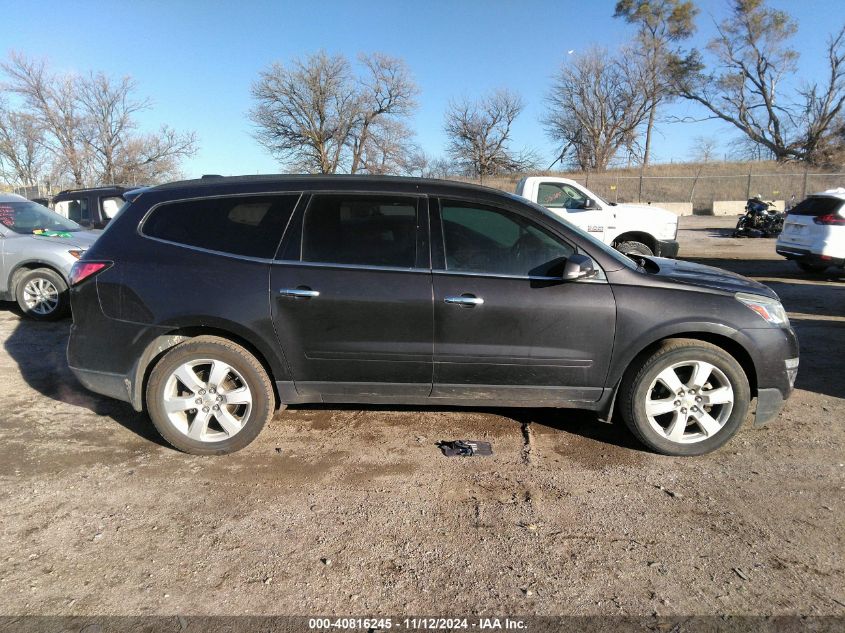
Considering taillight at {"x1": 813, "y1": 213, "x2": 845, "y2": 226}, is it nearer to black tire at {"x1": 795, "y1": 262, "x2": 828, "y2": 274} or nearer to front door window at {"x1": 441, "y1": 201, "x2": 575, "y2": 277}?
black tire at {"x1": 795, "y1": 262, "x2": 828, "y2": 274}

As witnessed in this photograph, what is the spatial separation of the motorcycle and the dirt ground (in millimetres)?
18687

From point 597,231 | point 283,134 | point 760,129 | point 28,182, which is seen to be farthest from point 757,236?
point 28,182

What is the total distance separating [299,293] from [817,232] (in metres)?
10.8

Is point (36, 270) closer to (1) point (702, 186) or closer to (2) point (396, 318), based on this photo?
(2) point (396, 318)

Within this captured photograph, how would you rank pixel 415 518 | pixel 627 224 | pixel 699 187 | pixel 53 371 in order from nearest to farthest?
pixel 415 518 < pixel 53 371 < pixel 627 224 < pixel 699 187

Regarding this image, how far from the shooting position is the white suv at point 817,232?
33.4 ft

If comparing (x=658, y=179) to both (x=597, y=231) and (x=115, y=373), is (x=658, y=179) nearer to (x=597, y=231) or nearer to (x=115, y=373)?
(x=597, y=231)

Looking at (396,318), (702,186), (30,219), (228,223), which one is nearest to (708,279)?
(396,318)

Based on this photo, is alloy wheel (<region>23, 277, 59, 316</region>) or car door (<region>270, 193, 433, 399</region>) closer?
car door (<region>270, 193, 433, 399</region>)

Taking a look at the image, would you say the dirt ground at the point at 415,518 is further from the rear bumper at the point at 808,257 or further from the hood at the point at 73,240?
the rear bumper at the point at 808,257

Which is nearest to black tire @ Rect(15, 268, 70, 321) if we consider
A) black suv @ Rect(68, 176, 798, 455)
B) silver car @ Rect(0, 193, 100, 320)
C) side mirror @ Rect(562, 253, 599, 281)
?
silver car @ Rect(0, 193, 100, 320)

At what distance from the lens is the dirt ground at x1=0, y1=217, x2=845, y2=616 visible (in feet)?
8.04

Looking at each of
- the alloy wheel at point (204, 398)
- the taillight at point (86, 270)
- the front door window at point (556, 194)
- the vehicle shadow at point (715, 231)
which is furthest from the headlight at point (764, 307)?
the vehicle shadow at point (715, 231)

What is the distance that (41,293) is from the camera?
7.24 metres
